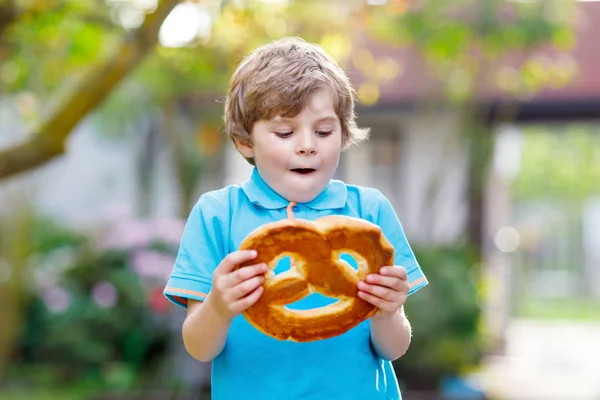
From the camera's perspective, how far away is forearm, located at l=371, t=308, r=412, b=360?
6.23ft

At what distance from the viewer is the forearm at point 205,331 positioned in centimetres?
180

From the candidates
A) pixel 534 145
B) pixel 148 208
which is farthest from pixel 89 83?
pixel 534 145

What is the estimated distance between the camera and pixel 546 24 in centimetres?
884

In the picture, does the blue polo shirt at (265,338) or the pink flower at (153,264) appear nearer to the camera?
the blue polo shirt at (265,338)

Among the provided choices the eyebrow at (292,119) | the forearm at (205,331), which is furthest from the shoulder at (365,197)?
the forearm at (205,331)

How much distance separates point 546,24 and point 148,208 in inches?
229

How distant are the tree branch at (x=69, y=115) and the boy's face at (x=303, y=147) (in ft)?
7.65

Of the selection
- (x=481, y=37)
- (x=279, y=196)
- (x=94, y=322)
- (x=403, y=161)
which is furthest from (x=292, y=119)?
(x=403, y=161)

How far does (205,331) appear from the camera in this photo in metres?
1.83

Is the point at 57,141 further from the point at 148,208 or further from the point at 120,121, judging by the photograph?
the point at 148,208

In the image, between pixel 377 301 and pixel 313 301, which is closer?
pixel 377 301

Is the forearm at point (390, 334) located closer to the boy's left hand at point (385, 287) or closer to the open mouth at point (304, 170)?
the boy's left hand at point (385, 287)

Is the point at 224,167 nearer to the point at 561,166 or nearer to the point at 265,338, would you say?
the point at 265,338

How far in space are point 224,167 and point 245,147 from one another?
34.7ft
